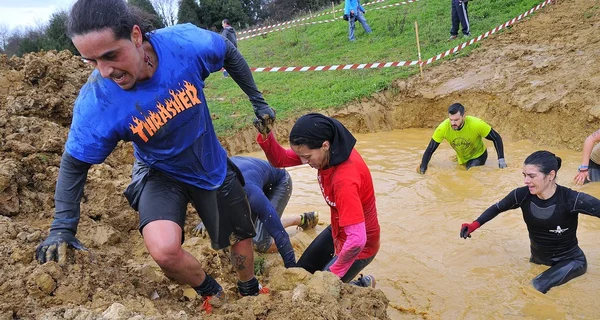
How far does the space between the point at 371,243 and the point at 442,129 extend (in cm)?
410

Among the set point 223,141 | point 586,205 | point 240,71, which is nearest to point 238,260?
point 240,71

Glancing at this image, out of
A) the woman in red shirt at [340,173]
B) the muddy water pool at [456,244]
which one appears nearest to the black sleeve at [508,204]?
the muddy water pool at [456,244]

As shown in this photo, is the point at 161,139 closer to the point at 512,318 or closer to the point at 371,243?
the point at 371,243

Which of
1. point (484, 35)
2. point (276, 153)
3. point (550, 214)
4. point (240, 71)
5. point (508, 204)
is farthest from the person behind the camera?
point (484, 35)

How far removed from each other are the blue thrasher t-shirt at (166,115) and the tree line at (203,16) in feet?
59.7

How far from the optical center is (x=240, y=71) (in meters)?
3.33

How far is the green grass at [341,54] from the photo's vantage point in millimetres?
10648

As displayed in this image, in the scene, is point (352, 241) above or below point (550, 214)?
above

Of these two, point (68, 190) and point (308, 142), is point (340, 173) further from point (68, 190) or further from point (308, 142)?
point (68, 190)

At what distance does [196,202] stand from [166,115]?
2.14 ft

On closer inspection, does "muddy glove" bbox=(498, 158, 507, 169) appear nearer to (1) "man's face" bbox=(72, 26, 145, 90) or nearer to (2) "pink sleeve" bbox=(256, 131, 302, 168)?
(2) "pink sleeve" bbox=(256, 131, 302, 168)

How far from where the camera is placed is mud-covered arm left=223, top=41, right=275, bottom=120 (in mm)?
3215

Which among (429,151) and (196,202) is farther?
(429,151)

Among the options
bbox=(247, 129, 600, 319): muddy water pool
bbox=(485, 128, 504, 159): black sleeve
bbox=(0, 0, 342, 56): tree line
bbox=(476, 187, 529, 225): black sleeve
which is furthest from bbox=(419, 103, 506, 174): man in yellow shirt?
bbox=(0, 0, 342, 56): tree line
